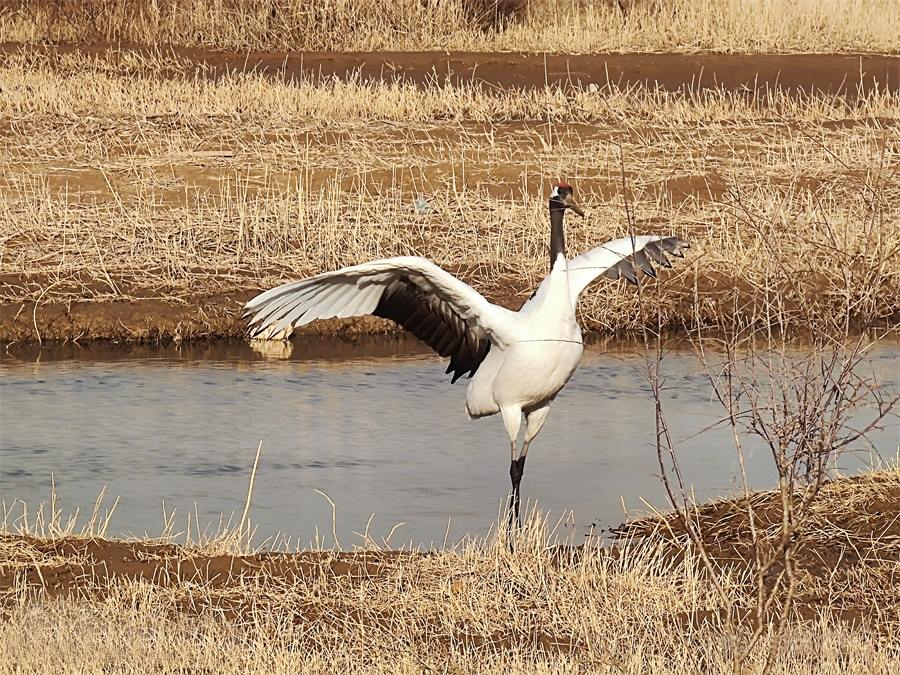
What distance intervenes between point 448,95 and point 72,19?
348 inches

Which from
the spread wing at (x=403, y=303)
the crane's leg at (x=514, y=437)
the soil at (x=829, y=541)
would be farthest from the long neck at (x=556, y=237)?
the soil at (x=829, y=541)

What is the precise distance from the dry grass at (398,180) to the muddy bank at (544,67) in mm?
1139

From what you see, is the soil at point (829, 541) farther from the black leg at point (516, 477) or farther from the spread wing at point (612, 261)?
the spread wing at point (612, 261)

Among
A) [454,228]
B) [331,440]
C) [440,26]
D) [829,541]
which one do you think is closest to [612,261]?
[829,541]

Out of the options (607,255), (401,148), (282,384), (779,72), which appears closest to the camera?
(607,255)

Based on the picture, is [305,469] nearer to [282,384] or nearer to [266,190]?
[282,384]

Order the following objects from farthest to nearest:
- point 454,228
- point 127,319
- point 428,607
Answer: point 454,228
point 127,319
point 428,607

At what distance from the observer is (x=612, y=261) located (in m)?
7.19

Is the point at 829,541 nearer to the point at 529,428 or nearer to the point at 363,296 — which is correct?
the point at 529,428

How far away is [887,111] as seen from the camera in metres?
17.5

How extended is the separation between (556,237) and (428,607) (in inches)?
86.4

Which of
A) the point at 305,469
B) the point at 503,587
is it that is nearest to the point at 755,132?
the point at 305,469

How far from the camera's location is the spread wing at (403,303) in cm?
654

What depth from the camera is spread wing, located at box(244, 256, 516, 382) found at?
654cm
